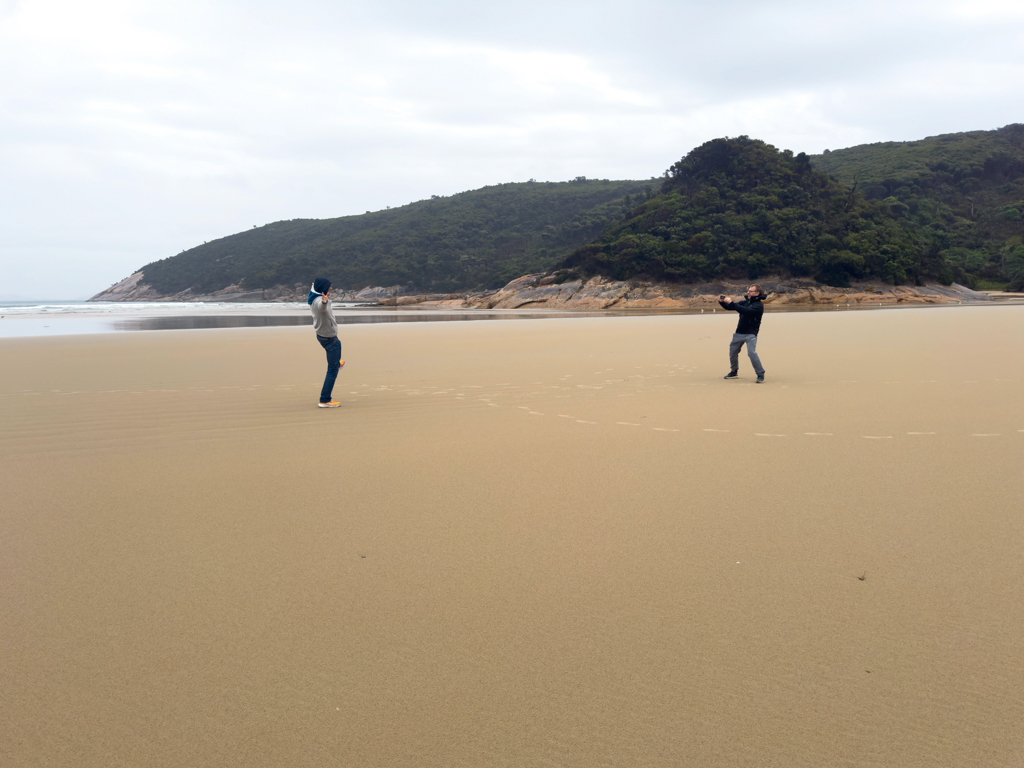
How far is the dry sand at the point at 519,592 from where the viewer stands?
2.11 metres

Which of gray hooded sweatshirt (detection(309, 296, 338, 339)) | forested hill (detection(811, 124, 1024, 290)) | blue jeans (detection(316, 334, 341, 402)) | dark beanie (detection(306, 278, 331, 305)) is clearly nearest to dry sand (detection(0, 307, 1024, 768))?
blue jeans (detection(316, 334, 341, 402))

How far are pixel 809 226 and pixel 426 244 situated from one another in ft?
247

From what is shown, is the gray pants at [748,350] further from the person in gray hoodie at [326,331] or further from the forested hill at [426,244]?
the forested hill at [426,244]

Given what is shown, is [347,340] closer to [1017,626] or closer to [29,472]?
[29,472]

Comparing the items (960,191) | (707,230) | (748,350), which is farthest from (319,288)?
(960,191)

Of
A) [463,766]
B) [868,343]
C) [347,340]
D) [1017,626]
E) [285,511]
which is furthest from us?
[347,340]

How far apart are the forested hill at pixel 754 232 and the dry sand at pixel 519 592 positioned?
5882cm

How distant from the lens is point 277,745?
81.4 inches

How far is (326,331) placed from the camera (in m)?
8.54

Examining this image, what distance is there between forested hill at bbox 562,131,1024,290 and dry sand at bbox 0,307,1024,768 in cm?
5920

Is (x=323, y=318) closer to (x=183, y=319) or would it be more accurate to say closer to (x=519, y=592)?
(x=519, y=592)

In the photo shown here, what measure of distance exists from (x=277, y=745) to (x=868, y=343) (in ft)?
54.8

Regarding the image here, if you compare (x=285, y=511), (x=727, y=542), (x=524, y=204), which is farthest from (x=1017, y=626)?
(x=524, y=204)

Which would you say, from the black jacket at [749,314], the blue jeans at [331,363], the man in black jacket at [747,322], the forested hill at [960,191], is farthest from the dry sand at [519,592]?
the forested hill at [960,191]
